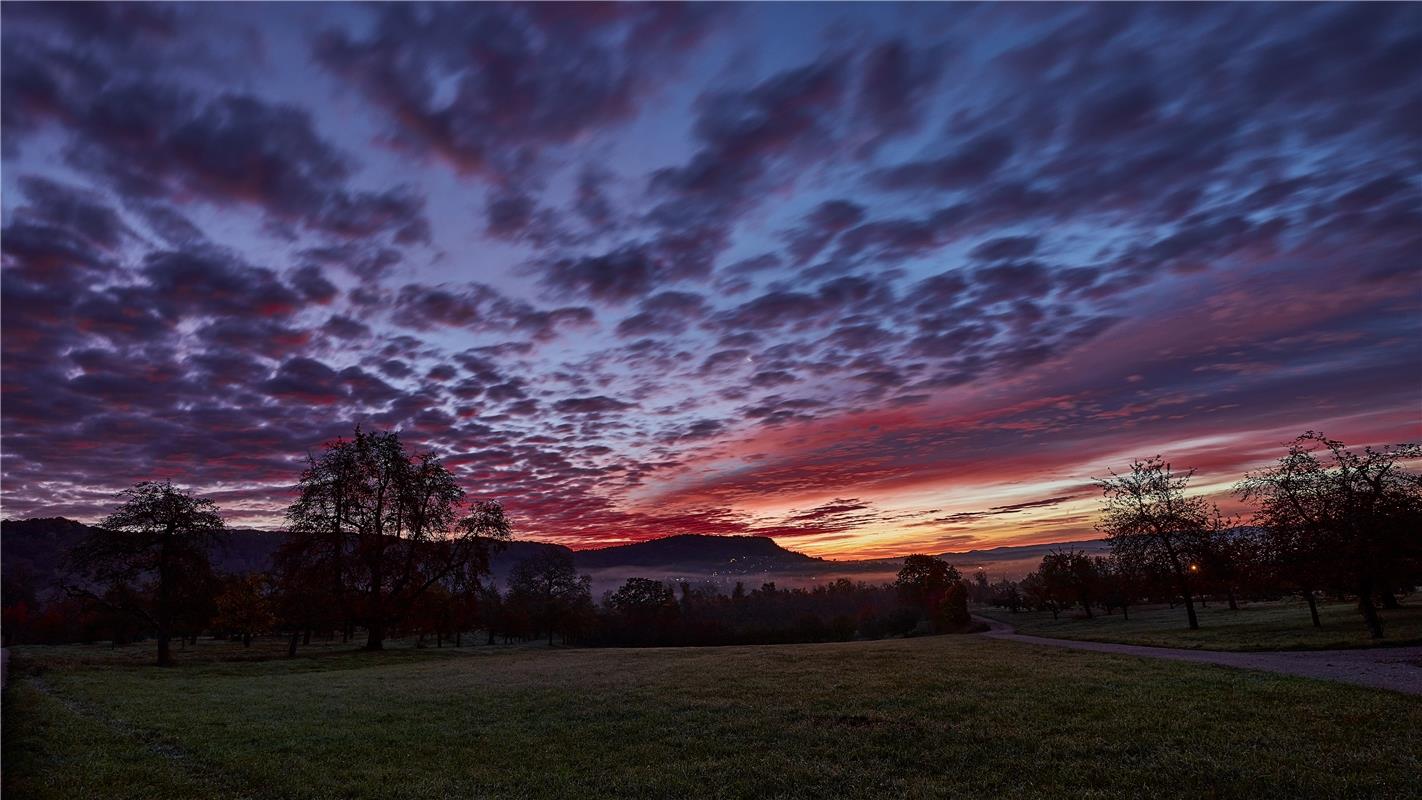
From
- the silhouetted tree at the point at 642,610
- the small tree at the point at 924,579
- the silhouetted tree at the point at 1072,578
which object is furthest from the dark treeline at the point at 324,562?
the small tree at the point at 924,579

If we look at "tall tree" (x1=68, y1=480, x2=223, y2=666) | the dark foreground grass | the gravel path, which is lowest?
the gravel path

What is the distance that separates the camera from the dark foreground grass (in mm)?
11484

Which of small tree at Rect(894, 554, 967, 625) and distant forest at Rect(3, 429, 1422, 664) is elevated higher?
distant forest at Rect(3, 429, 1422, 664)

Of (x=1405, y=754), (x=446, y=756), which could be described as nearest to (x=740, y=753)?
(x=446, y=756)

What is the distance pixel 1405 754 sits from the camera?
11.4 metres

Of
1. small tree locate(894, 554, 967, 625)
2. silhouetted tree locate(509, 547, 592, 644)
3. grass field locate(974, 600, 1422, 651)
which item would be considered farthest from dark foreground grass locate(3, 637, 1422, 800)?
small tree locate(894, 554, 967, 625)

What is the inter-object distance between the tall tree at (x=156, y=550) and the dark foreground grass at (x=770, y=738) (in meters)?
26.2

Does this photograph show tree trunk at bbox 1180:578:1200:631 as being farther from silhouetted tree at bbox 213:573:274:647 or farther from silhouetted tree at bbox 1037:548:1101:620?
silhouetted tree at bbox 213:573:274:647

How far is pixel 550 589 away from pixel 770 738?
10230 centimetres

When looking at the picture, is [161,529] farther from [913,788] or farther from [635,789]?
[913,788]

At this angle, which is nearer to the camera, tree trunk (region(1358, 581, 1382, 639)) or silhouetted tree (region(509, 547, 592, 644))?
tree trunk (region(1358, 581, 1382, 639))

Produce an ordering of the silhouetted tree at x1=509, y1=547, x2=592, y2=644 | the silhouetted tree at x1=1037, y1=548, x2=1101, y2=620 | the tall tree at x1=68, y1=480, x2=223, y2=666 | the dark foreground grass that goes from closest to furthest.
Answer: the dark foreground grass < the tall tree at x1=68, y1=480, x2=223, y2=666 < the silhouetted tree at x1=1037, y1=548, x2=1101, y2=620 < the silhouetted tree at x1=509, y1=547, x2=592, y2=644

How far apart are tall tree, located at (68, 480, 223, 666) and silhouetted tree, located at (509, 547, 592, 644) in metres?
58.5

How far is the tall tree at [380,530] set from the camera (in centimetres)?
5434
